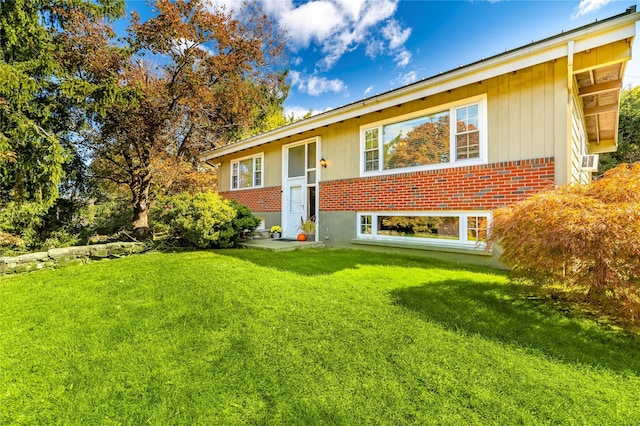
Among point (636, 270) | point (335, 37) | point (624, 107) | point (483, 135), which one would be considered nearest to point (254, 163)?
point (335, 37)

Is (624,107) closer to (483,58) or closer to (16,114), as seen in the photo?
(483,58)

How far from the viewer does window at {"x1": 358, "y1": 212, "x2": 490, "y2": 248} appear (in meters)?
6.58

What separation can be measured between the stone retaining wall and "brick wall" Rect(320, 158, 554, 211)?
21.1 ft

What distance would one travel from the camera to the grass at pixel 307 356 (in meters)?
2.11

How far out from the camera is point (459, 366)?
2.58 metres

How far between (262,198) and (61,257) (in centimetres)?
675

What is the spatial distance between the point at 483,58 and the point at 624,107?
21249mm

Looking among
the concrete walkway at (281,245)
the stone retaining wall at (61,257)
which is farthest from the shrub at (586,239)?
the stone retaining wall at (61,257)

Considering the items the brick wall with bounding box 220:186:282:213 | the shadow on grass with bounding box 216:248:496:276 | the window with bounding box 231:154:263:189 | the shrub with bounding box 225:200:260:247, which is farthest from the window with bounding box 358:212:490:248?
the window with bounding box 231:154:263:189

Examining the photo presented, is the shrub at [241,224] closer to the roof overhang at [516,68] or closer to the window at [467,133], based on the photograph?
the roof overhang at [516,68]

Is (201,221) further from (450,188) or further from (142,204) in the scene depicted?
(450,188)

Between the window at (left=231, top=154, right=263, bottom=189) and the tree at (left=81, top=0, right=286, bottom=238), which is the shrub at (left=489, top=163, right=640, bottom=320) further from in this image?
the tree at (left=81, top=0, right=286, bottom=238)

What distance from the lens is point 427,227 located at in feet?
24.2

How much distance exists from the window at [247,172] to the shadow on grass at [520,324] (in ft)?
31.6
